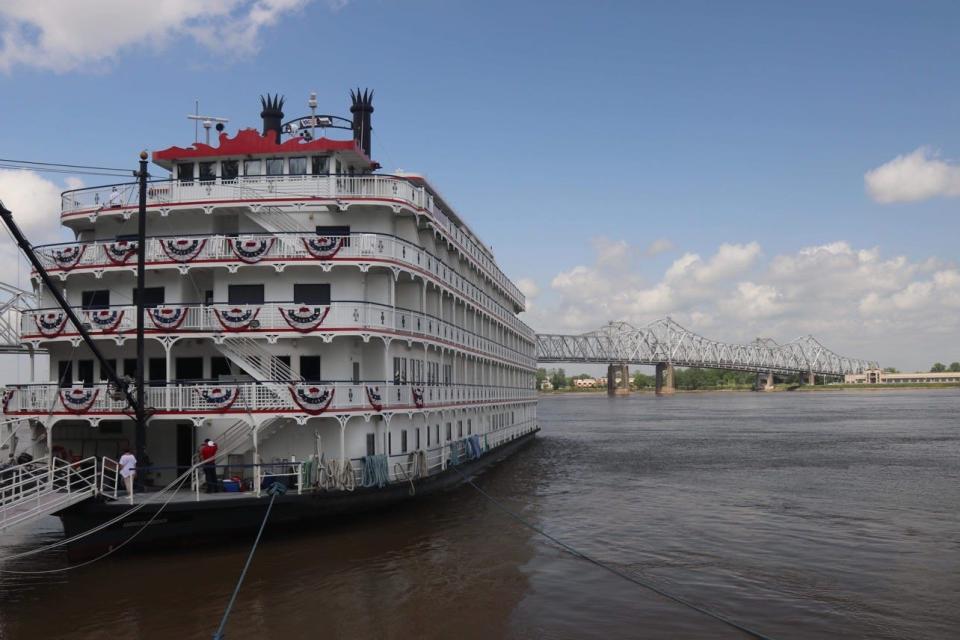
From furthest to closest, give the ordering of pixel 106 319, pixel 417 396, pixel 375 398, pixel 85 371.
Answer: pixel 417 396, pixel 85 371, pixel 375 398, pixel 106 319

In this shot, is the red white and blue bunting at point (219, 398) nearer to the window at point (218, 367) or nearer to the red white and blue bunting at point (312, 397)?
the red white and blue bunting at point (312, 397)

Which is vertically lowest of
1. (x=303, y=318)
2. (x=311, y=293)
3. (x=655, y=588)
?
(x=655, y=588)

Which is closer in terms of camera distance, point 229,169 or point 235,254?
point 235,254

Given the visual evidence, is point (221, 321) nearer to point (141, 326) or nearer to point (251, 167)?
point (141, 326)

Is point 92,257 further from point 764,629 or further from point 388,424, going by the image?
point 764,629

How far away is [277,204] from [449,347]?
9.20 m

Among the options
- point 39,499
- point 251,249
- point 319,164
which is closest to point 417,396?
point 251,249

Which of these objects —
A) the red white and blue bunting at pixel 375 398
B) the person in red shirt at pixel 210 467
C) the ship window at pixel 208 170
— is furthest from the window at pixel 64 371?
the red white and blue bunting at pixel 375 398

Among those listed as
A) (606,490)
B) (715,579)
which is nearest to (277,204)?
(715,579)

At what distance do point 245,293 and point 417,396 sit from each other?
6.39 meters

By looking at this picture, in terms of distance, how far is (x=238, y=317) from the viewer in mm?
22578

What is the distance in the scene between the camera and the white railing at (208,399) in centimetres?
2145

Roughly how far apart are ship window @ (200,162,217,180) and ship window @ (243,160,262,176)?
103 cm

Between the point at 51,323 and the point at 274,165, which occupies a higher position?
the point at 274,165
